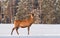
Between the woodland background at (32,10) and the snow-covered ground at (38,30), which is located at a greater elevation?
the woodland background at (32,10)

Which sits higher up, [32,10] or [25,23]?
[32,10]

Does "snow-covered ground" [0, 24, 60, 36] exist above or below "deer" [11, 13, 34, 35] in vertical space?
below

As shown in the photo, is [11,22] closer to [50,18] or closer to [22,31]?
[22,31]

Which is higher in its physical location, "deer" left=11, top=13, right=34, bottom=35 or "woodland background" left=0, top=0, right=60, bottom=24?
"woodland background" left=0, top=0, right=60, bottom=24

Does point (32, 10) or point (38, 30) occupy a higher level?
point (32, 10)

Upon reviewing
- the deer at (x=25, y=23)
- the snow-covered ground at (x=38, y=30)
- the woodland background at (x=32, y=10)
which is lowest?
the snow-covered ground at (x=38, y=30)

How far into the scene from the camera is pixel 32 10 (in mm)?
3072

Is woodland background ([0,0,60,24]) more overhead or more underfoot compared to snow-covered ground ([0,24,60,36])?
more overhead

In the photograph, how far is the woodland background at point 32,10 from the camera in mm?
3061

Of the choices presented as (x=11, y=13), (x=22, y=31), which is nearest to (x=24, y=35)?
(x=22, y=31)

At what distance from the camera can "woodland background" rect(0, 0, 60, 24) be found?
306 centimetres

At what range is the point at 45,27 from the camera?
306 centimetres

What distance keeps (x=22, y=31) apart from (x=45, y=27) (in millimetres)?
229

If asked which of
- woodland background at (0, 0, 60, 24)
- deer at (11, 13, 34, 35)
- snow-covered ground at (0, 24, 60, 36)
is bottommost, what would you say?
snow-covered ground at (0, 24, 60, 36)
